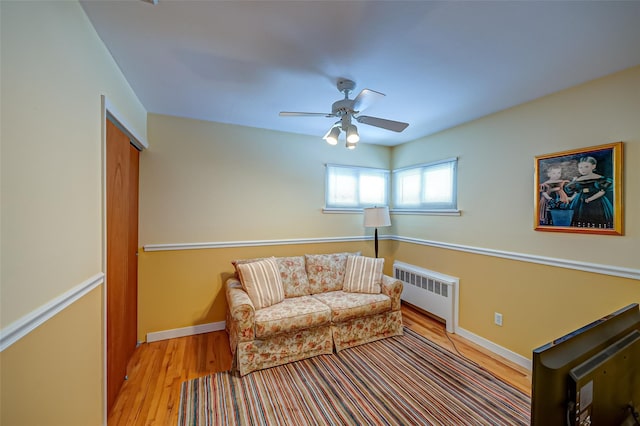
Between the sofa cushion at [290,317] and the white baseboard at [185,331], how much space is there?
0.98 m

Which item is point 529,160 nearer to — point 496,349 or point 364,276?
point 496,349

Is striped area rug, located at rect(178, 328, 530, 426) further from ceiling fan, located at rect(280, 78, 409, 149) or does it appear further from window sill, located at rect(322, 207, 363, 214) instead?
ceiling fan, located at rect(280, 78, 409, 149)

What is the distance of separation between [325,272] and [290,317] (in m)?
0.90

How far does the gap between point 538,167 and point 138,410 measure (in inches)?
148

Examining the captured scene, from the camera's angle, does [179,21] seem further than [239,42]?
No

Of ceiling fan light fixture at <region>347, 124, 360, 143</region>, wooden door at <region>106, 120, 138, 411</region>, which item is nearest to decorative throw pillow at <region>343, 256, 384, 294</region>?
ceiling fan light fixture at <region>347, 124, 360, 143</region>

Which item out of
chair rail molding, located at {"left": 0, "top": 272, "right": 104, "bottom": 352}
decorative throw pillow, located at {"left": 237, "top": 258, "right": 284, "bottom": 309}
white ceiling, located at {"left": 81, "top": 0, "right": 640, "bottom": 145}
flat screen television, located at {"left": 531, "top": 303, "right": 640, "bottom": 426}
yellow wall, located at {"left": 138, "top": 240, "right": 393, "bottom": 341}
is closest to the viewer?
flat screen television, located at {"left": 531, "top": 303, "right": 640, "bottom": 426}

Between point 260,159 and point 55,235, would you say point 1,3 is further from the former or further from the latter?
point 260,159

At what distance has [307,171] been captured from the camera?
352 cm

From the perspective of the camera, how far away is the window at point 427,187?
3.17 m

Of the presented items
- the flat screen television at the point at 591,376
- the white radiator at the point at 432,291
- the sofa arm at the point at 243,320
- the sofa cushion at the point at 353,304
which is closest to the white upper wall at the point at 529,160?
the white radiator at the point at 432,291

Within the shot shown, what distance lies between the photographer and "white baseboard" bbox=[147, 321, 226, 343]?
2.76 metres

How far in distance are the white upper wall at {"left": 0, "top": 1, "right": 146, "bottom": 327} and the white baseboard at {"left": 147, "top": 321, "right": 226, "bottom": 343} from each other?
62.4 inches

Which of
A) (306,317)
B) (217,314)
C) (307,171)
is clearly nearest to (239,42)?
(307,171)
